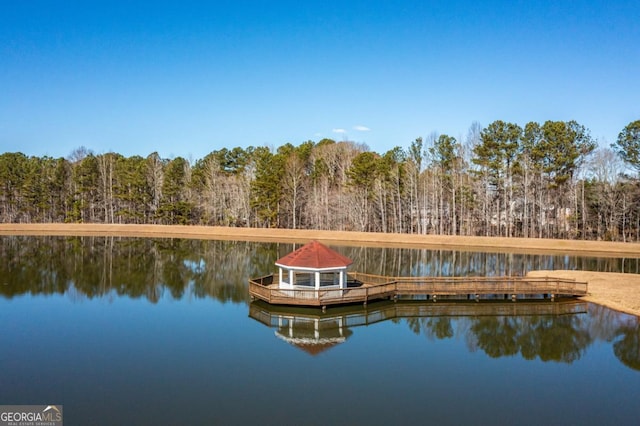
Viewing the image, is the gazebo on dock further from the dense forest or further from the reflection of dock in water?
the dense forest

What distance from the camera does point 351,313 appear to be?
78.5 feet

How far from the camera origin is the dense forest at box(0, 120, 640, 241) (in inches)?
2372

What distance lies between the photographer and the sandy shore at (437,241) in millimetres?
28797

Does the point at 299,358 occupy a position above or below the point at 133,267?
below

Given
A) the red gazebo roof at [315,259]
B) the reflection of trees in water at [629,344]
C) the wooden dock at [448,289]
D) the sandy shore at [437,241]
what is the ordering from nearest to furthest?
1. the reflection of trees in water at [629,344]
2. the red gazebo roof at [315,259]
3. the wooden dock at [448,289]
4. the sandy shore at [437,241]

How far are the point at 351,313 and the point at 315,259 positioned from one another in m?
3.54

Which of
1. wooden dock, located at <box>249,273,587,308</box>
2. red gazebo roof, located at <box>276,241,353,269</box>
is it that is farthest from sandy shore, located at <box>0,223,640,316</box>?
red gazebo roof, located at <box>276,241,353,269</box>

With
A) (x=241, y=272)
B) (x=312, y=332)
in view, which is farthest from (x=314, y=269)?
(x=241, y=272)

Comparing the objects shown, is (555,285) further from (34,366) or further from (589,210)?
(589,210)

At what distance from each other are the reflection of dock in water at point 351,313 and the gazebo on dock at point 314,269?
1686 millimetres

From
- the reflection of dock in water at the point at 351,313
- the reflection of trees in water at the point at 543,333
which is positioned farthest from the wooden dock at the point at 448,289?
the reflection of trees in water at the point at 543,333

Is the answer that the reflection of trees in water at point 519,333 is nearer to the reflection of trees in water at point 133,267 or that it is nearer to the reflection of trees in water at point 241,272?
the reflection of trees in water at point 241,272

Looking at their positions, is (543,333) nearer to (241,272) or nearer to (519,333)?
(519,333)

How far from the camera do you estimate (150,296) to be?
27.5m
